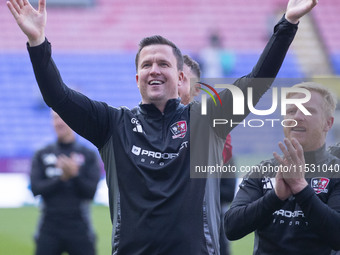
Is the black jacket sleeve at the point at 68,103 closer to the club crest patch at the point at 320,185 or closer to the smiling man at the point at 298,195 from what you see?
the smiling man at the point at 298,195

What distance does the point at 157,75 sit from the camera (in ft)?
9.36

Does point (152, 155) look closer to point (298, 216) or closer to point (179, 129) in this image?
point (179, 129)

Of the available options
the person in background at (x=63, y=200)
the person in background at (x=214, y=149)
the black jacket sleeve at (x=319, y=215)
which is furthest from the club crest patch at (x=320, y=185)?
the person in background at (x=63, y=200)

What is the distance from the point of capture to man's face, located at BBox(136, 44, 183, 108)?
284 cm

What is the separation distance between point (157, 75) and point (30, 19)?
0.65m

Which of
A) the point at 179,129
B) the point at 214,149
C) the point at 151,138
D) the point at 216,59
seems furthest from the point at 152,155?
the point at 216,59

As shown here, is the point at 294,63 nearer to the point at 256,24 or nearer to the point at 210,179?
the point at 256,24

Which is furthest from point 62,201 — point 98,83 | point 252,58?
point 252,58

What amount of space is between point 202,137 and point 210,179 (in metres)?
0.20

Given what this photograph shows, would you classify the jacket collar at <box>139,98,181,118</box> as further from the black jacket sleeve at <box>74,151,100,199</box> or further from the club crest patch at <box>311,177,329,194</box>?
the black jacket sleeve at <box>74,151,100,199</box>

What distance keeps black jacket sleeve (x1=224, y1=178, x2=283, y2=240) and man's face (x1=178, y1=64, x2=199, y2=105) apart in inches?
39.7

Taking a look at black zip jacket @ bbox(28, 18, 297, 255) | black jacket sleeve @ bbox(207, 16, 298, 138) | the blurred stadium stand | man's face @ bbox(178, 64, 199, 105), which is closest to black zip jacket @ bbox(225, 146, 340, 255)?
black zip jacket @ bbox(28, 18, 297, 255)

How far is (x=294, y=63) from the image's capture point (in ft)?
51.0

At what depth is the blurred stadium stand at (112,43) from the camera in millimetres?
14242
